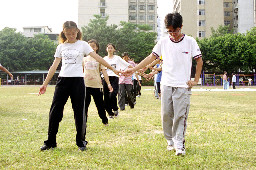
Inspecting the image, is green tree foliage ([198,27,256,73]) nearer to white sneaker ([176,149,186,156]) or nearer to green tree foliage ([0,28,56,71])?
green tree foliage ([0,28,56,71])

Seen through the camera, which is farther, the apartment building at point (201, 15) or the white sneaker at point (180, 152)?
A: the apartment building at point (201, 15)

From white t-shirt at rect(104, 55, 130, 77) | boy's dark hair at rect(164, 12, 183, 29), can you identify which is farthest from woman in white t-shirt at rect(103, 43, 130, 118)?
boy's dark hair at rect(164, 12, 183, 29)

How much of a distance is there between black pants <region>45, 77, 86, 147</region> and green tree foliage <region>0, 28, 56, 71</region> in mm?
51121

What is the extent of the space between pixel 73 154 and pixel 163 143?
4.81 ft

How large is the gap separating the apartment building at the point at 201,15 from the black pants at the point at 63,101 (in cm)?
6349

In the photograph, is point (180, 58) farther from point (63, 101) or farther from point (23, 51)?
point (23, 51)

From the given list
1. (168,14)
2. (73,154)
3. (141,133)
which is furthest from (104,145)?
(168,14)

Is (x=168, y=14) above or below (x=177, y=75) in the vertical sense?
above

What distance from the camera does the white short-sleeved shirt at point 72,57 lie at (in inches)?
165

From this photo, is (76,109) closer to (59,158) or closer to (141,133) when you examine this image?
(59,158)

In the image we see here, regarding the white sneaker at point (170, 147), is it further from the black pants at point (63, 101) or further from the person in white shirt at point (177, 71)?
the black pants at point (63, 101)

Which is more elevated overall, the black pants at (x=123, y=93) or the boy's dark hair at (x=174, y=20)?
the boy's dark hair at (x=174, y=20)

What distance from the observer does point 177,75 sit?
3.99 meters

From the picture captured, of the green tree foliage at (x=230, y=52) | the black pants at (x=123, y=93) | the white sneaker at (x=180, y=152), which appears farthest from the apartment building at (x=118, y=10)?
the white sneaker at (x=180, y=152)
